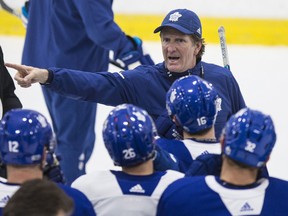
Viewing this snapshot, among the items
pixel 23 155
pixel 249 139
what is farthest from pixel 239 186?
pixel 23 155

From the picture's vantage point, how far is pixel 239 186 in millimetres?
2434

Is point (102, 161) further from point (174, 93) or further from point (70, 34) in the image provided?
point (174, 93)

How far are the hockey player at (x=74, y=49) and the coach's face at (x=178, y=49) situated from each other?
1209 millimetres

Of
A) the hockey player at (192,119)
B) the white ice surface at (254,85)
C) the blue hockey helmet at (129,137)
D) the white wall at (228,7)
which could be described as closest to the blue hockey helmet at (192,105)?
the hockey player at (192,119)

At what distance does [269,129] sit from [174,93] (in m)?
0.55

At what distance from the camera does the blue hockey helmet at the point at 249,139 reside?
7.89 ft

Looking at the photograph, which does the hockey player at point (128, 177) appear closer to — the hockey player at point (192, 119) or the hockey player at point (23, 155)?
the hockey player at point (23, 155)

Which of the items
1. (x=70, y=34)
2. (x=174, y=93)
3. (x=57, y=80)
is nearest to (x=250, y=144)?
(x=174, y=93)

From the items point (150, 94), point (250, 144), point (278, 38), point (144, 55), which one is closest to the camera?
point (250, 144)

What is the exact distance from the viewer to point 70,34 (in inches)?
208

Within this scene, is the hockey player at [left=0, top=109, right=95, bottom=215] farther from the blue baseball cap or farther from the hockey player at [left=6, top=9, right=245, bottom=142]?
the blue baseball cap

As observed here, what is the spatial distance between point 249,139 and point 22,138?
649 millimetres

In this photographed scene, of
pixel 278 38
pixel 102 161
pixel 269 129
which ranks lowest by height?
pixel 102 161

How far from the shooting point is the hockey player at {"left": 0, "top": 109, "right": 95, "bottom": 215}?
96.9 inches
